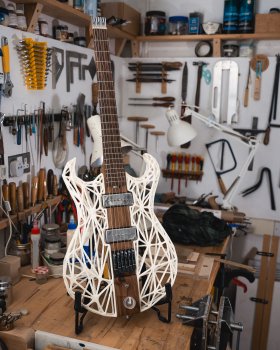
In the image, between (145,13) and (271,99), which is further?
(145,13)

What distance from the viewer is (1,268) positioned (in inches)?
66.9

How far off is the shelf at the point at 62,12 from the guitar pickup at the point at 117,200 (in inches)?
40.9

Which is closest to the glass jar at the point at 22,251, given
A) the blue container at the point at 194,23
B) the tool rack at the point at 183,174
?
the tool rack at the point at 183,174

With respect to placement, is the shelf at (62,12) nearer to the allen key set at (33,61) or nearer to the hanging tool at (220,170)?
the allen key set at (33,61)

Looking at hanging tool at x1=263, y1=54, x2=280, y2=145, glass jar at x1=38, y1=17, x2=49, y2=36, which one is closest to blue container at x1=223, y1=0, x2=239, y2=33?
hanging tool at x1=263, y1=54, x2=280, y2=145

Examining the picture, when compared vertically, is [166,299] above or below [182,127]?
below

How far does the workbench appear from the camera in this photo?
138cm

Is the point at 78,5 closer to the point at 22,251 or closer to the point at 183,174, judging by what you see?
the point at 22,251

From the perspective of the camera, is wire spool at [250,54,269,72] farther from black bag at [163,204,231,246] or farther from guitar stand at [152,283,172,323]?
guitar stand at [152,283,172,323]

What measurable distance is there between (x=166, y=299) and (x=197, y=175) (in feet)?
5.76

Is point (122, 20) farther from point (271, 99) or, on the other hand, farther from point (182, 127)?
point (271, 99)

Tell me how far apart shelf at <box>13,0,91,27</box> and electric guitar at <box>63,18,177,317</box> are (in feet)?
1.83

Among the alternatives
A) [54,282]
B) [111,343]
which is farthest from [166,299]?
[54,282]

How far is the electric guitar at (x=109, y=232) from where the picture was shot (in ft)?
4.73
